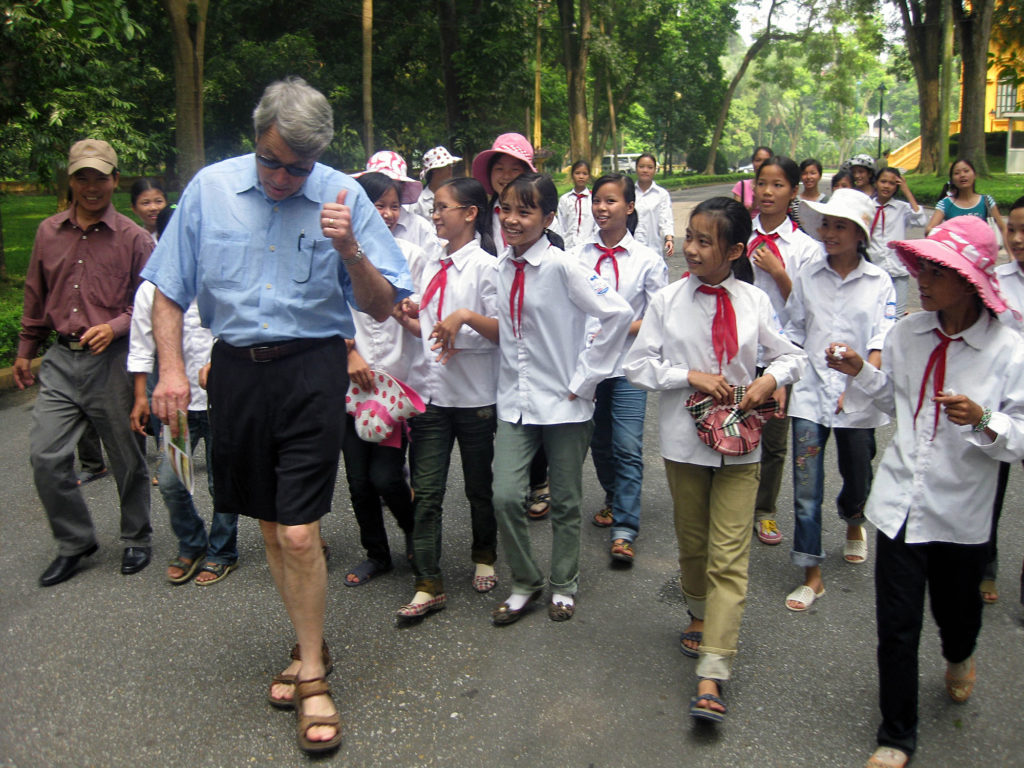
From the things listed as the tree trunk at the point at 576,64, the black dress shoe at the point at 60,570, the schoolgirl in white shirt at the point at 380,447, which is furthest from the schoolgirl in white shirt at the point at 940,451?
the tree trunk at the point at 576,64

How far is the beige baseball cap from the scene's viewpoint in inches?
181

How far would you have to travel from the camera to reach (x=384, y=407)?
3984mm

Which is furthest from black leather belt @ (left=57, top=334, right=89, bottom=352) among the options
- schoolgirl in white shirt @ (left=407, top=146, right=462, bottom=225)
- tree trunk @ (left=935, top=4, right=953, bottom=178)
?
tree trunk @ (left=935, top=4, right=953, bottom=178)

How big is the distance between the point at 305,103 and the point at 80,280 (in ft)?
7.58

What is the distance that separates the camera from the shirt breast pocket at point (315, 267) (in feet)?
10.4

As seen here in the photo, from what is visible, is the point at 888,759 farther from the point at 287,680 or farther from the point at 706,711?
the point at 287,680

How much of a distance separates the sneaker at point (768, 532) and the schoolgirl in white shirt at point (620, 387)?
0.68 meters

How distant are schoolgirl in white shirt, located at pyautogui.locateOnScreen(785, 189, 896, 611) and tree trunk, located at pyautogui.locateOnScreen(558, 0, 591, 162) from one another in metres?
19.3

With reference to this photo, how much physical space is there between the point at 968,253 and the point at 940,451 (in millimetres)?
636

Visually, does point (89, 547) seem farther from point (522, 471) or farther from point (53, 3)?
point (53, 3)

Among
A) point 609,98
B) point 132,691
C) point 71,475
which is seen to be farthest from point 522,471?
point 609,98

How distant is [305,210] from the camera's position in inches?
126

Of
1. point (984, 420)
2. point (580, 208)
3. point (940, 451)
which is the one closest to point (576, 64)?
point (580, 208)

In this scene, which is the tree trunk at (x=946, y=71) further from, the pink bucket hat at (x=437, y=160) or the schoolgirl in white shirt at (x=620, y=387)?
the schoolgirl in white shirt at (x=620, y=387)
